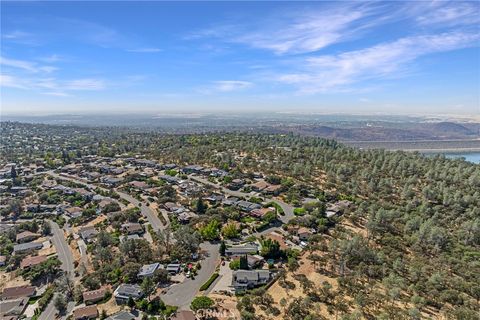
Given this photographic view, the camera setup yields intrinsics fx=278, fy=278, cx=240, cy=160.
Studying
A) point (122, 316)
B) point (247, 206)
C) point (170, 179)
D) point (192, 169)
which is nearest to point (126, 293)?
point (122, 316)

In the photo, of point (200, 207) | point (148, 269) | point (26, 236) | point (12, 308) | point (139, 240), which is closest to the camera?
point (12, 308)

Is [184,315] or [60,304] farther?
[60,304]

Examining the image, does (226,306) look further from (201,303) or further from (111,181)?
(111,181)

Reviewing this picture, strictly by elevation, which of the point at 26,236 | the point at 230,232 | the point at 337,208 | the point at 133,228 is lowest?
the point at 26,236

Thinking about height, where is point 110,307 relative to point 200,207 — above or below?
below

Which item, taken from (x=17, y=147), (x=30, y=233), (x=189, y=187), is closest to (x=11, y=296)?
(x=30, y=233)

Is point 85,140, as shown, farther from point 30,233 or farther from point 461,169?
point 461,169

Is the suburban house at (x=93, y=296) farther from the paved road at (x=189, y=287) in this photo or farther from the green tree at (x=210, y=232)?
the green tree at (x=210, y=232)
